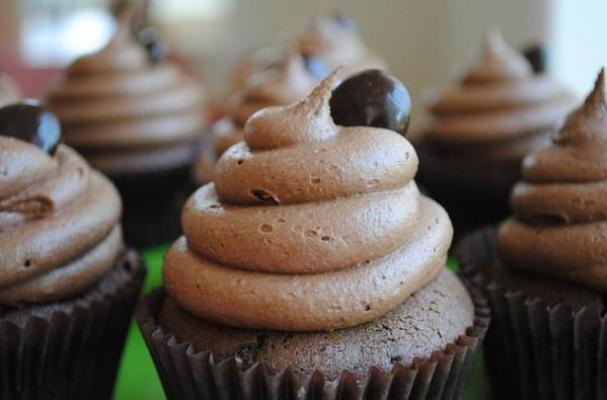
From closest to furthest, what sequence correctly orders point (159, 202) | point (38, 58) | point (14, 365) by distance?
point (14, 365), point (159, 202), point (38, 58)

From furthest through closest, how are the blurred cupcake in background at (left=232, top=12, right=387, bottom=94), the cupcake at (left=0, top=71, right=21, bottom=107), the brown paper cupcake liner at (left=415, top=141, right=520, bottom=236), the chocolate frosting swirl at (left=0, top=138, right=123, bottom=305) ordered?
the blurred cupcake in background at (left=232, top=12, right=387, bottom=94) < the brown paper cupcake liner at (left=415, top=141, right=520, bottom=236) < the cupcake at (left=0, top=71, right=21, bottom=107) < the chocolate frosting swirl at (left=0, top=138, right=123, bottom=305)

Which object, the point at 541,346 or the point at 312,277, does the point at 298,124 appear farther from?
the point at 541,346

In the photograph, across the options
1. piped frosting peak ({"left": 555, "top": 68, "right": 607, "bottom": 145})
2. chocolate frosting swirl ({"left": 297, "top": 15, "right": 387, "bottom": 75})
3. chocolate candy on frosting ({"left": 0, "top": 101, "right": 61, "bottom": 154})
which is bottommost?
chocolate frosting swirl ({"left": 297, "top": 15, "right": 387, "bottom": 75})

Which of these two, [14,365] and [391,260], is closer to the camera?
[391,260]

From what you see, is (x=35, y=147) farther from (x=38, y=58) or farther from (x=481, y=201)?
(x=38, y=58)

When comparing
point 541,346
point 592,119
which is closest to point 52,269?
point 541,346

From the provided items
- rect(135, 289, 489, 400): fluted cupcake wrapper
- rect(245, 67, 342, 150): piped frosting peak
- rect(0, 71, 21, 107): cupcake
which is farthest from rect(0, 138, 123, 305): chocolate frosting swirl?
rect(0, 71, 21, 107): cupcake

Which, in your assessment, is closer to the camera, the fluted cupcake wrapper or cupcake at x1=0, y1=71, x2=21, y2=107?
the fluted cupcake wrapper

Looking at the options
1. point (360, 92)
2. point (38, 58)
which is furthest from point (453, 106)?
point (38, 58)

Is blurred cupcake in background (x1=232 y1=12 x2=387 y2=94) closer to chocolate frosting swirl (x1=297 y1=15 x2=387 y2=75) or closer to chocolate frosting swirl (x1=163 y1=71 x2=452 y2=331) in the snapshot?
chocolate frosting swirl (x1=297 y1=15 x2=387 y2=75)
